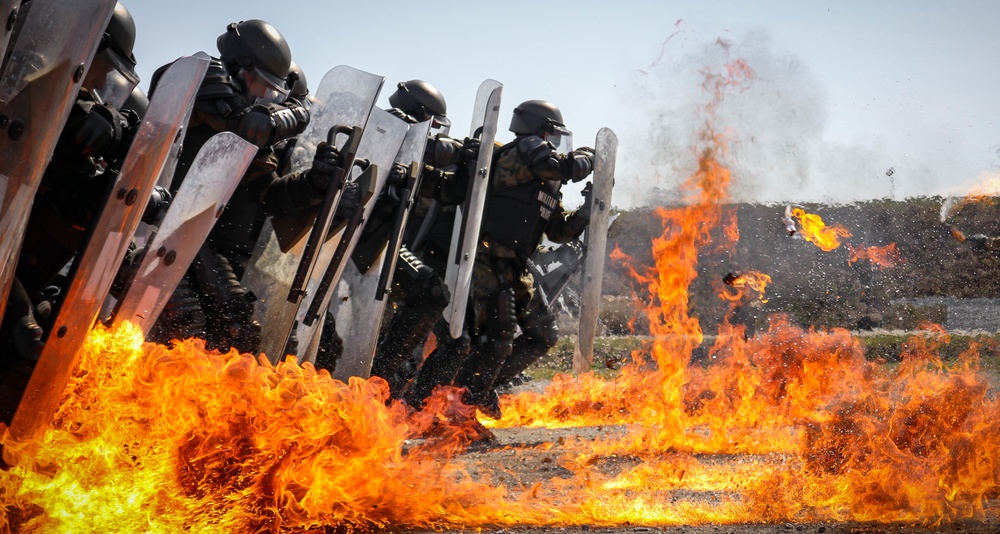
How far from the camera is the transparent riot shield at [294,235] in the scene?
4957 mm

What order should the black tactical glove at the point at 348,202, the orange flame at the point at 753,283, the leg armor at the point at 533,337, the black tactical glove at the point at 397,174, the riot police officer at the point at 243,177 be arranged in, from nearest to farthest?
the riot police officer at the point at 243,177
the black tactical glove at the point at 348,202
the black tactical glove at the point at 397,174
the leg armor at the point at 533,337
the orange flame at the point at 753,283

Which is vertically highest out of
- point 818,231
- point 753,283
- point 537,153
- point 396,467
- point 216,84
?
point 818,231

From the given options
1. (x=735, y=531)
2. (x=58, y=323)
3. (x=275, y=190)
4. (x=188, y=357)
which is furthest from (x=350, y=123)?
(x=735, y=531)

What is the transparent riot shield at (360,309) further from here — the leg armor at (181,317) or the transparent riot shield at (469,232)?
the leg armor at (181,317)

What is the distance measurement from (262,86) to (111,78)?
88cm

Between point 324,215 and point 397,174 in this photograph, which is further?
point 397,174

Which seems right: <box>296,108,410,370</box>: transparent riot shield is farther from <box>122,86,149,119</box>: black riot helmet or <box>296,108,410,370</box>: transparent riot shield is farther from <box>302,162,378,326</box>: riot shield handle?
<box>122,86,149,119</box>: black riot helmet

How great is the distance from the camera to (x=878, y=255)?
16.9 meters

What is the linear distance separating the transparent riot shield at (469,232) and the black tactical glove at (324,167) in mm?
1696

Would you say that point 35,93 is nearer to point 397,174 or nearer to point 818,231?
point 397,174

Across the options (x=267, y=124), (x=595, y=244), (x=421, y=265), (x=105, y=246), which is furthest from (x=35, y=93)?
(x=595, y=244)

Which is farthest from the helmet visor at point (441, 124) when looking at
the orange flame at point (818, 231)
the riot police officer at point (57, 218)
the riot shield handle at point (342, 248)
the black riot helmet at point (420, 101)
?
the orange flame at point (818, 231)

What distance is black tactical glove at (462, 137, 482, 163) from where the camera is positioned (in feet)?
22.2

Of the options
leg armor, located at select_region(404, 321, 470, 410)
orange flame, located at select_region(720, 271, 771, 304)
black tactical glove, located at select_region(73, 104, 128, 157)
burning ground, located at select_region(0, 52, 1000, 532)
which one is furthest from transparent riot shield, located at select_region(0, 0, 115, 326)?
orange flame, located at select_region(720, 271, 771, 304)
